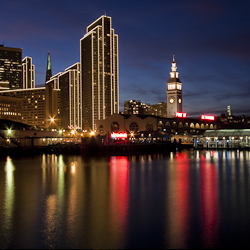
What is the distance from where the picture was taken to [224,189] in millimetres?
21391

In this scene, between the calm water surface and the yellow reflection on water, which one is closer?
the calm water surface

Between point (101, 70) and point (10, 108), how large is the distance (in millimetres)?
56851

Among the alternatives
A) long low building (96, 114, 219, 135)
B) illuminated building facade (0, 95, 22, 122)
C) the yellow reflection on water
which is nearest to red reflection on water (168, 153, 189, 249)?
the yellow reflection on water

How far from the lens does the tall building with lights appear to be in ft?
596

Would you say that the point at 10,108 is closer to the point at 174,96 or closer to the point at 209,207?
the point at 174,96

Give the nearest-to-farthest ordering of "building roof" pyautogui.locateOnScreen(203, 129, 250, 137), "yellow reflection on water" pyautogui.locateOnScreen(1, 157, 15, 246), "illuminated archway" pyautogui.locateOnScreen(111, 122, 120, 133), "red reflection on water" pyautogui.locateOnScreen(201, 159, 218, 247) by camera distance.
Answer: "red reflection on water" pyautogui.locateOnScreen(201, 159, 218, 247), "yellow reflection on water" pyautogui.locateOnScreen(1, 157, 15, 246), "building roof" pyautogui.locateOnScreen(203, 129, 250, 137), "illuminated archway" pyautogui.locateOnScreen(111, 122, 120, 133)

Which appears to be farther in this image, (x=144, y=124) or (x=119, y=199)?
(x=144, y=124)

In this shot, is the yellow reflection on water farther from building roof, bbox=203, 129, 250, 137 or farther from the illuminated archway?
the illuminated archway

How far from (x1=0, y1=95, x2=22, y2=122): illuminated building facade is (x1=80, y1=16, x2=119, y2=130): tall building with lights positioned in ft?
140

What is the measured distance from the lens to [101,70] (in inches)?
7131

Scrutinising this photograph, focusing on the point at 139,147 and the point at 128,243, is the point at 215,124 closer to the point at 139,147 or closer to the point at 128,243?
the point at 139,147

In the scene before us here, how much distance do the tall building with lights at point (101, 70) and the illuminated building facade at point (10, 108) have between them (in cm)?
4270

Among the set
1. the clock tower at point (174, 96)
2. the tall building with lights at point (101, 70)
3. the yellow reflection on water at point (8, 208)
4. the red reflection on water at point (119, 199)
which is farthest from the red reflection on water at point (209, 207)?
the tall building with lights at point (101, 70)

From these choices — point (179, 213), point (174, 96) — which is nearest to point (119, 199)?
point (179, 213)
